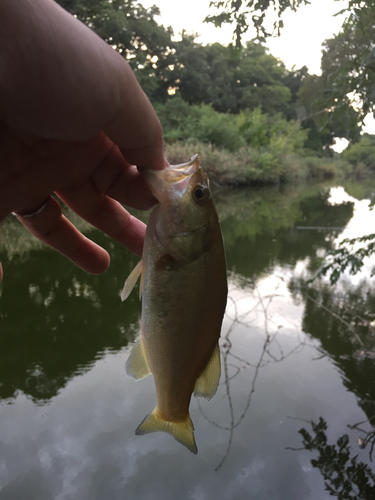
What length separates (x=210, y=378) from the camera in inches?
52.2

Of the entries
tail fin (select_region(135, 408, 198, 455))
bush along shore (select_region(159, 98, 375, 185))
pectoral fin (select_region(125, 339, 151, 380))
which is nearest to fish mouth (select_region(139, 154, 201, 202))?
pectoral fin (select_region(125, 339, 151, 380))

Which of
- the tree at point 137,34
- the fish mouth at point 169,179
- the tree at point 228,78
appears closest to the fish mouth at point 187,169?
the fish mouth at point 169,179

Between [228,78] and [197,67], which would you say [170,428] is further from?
[228,78]

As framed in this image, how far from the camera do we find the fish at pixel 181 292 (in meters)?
1.26

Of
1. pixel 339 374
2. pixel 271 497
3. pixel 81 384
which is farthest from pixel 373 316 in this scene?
pixel 81 384

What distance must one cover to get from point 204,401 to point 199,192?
8.60 ft

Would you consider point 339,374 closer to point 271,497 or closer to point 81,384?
point 271,497

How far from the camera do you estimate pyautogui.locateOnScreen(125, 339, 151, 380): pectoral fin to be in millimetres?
1369

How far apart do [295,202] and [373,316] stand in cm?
1240

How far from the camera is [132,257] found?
734cm

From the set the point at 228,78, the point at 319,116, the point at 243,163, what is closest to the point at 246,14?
the point at 319,116

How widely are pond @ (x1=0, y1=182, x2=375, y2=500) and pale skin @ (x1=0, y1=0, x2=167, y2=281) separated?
6.21 feet

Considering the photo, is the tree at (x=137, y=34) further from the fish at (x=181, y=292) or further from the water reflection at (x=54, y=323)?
Answer: the fish at (x=181, y=292)

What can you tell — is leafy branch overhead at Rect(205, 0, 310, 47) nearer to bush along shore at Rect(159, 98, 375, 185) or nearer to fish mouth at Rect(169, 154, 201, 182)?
fish mouth at Rect(169, 154, 201, 182)
